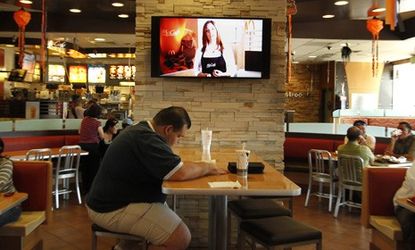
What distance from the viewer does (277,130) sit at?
4512mm

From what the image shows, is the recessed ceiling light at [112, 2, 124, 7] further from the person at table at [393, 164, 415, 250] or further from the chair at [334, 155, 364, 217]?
the person at table at [393, 164, 415, 250]

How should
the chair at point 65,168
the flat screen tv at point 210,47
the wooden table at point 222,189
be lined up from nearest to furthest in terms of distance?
1. the wooden table at point 222,189
2. the flat screen tv at point 210,47
3. the chair at point 65,168

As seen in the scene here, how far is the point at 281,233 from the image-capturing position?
8.46 ft

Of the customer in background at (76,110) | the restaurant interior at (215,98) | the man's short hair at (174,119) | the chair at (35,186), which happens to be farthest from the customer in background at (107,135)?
the man's short hair at (174,119)

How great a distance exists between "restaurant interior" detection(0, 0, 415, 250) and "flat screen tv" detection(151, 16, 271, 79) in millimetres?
11

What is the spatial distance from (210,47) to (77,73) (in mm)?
9918

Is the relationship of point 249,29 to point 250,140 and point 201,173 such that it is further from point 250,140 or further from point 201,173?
point 201,173

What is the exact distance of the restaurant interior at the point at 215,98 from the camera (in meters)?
3.44

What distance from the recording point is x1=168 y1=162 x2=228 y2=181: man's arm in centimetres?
255

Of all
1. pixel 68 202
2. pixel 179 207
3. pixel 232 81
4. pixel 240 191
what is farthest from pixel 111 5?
pixel 240 191

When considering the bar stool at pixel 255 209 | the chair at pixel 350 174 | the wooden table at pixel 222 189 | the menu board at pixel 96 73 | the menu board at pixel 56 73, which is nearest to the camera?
the wooden table at pixel 222 189

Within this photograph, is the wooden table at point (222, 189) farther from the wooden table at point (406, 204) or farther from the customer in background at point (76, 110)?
the customer in background at point (76, 110)

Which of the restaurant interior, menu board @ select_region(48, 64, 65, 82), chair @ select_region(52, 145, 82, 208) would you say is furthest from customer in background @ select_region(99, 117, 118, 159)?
menu board @ select_region(48, 64, 65, 82)

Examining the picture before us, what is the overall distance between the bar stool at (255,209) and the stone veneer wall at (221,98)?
3.04 ft
